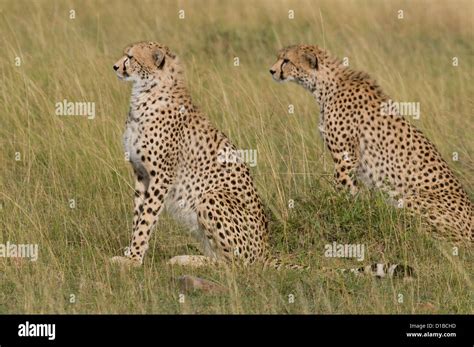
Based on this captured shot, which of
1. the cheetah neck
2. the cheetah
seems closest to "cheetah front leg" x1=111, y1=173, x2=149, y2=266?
the cheetah

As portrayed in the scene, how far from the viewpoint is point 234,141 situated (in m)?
9.45

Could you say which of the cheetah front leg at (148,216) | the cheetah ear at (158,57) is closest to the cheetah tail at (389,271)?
the cheetah front leg at (148,216)

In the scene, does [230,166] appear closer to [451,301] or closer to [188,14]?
[451,301]

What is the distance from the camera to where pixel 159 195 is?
752 cm

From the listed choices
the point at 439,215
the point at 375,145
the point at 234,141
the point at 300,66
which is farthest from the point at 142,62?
the point at 439,215

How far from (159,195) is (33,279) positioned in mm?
984

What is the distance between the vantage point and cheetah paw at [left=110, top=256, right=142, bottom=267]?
7.31 meters

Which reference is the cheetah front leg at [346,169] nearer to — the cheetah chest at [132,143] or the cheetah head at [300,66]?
the cheetah head at [300,66]

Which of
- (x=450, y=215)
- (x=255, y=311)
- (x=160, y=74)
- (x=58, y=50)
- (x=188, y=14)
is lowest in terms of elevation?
(x=255, y=311)

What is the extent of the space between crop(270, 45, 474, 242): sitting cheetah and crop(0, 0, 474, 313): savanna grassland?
217mm

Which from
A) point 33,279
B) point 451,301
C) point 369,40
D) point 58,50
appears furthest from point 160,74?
point 369,40

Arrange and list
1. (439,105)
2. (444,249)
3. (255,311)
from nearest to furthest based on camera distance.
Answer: (255,311), (444,249), (439,105)

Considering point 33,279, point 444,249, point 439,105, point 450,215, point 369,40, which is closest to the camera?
point 33,279

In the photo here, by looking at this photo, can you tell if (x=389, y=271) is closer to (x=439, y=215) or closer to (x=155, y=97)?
(x=439, y=215)
